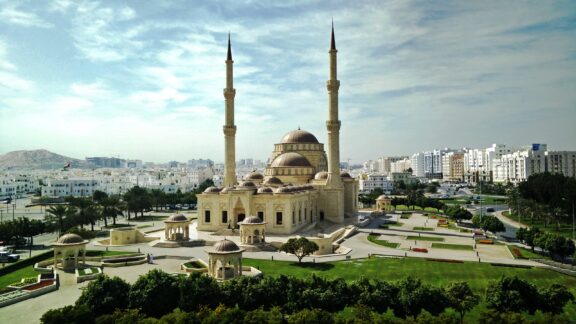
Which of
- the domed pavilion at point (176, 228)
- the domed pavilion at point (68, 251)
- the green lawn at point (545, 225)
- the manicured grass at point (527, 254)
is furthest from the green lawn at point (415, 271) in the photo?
the green lawn at point (545, 225)

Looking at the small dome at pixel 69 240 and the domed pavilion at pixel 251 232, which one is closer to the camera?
the small dome at pixel 69 240

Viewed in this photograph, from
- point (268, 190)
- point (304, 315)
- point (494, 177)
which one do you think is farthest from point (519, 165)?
point (304, 315)

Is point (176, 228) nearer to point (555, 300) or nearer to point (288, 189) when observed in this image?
point (288, 189)

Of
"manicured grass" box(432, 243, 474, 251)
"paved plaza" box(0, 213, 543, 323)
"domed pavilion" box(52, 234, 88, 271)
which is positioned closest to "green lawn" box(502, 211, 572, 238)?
"paved plaza" box(0, 213, 543, 323)

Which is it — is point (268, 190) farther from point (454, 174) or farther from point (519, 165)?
point (454, 174)

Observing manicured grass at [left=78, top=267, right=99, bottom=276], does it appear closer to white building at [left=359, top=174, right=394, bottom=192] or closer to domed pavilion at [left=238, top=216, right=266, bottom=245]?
domed pavilion at [left=238, top=216, right=266, bottom=245]

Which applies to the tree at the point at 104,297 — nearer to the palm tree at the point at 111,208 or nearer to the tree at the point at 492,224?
the palm tree at the point at 111,208
